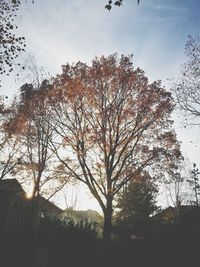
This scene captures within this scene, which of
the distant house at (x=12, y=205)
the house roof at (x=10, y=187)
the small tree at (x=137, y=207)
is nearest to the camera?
the distant house at (x=12, y=205)

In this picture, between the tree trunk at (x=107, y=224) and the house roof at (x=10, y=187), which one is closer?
the tree trunk at (x=107, y=224)

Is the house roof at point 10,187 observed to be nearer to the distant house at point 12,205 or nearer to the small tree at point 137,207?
the distant house at point 12,205

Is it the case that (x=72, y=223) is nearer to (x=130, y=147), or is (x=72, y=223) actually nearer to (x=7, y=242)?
(x=7, y=242)

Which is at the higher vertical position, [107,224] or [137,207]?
[137,207]

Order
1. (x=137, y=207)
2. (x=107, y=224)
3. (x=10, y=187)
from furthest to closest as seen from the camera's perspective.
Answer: (x=137, y=207) → (x=10, y=187) → (x=107, y=224)

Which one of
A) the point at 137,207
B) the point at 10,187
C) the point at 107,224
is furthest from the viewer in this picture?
the point at 137,207

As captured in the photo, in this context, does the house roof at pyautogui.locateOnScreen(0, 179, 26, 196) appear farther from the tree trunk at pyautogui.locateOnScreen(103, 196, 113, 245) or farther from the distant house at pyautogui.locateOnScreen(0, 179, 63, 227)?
the tree trunk at pyautogui.locateOnScreen(103, 196, 113, 245)

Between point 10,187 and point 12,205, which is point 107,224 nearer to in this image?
point 12,205

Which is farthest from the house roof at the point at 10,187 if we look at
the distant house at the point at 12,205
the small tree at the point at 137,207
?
the small tree at the point at 137,207

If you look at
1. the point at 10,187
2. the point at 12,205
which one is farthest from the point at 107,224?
the point at 10,187

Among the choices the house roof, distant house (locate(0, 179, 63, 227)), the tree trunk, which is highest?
the house roof

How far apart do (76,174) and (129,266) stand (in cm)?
756

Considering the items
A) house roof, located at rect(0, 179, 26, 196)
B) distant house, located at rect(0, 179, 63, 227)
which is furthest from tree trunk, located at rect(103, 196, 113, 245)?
house roof, located at rect(0, 179, 26, 196)

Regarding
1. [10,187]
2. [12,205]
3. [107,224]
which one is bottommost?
[107,224]
